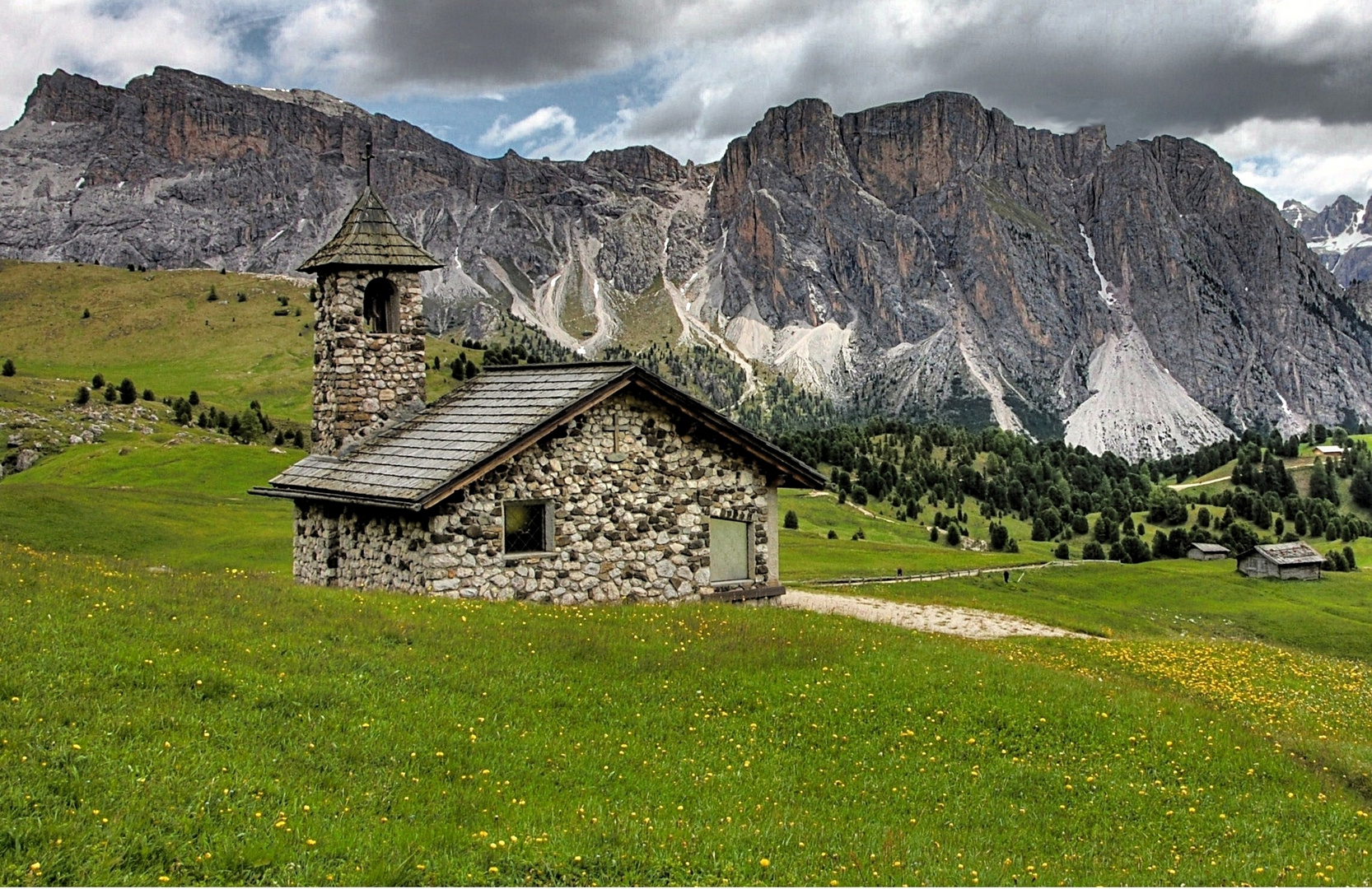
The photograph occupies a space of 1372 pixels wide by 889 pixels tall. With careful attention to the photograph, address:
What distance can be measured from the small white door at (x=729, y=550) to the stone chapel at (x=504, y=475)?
0.04 meters

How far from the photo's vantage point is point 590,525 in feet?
78.6

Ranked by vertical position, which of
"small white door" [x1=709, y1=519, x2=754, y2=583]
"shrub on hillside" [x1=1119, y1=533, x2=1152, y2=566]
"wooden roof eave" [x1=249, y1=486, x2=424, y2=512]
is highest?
"wooden roof eave" [x1=249, y1=486, x2=424, y2=512]

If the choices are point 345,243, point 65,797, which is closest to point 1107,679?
point 65,797

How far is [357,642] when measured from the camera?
15.7 metres

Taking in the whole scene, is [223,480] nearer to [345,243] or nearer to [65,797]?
[345,243]

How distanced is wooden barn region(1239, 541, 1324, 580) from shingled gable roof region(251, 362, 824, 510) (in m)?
69.6

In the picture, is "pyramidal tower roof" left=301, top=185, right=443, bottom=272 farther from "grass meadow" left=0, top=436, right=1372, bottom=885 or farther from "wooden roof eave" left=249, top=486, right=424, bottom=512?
"grass meadow" left=0, top=436, right=1372, bottom=885

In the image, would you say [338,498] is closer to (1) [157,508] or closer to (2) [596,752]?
(2) [596,752]

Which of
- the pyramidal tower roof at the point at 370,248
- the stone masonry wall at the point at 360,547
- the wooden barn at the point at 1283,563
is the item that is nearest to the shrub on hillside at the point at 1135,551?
the wooden barn at the point at 1283,563

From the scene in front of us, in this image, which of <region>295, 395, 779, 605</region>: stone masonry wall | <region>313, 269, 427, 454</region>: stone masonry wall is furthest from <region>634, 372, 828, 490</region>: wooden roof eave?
<region>313, 269, 427, 454</region>: stone masonry wall

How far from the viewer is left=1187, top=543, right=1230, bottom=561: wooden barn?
355 feet

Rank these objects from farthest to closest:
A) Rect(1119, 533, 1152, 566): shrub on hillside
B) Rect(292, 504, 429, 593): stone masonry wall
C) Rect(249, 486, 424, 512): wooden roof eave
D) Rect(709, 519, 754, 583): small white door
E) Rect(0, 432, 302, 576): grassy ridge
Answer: Rect(1119, 533, 1152, 566): shrub on hillside → Rect(0, 432, 302, 576): grassy ridge → Rect(709, 519, 754, 583): small white door → Rect(292, 504, 429, 593): stone masonry wall → Rect(249, 486, 424, 512): wooden roof eave

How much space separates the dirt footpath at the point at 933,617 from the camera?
109 feet

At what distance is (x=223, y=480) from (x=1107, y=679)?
61506 mm
